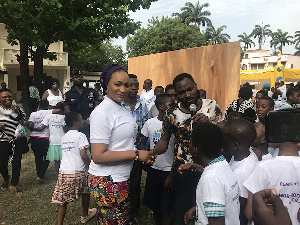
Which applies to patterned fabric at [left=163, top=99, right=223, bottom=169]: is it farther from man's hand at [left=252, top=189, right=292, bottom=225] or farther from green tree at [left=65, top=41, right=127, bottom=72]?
green tree at [left=65, top=41, right=127, bottom=72]

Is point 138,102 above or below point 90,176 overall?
above

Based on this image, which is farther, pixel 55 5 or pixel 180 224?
pixel 55 5

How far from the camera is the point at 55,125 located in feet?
19.9

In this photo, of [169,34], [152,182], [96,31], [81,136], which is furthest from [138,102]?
[169,34]

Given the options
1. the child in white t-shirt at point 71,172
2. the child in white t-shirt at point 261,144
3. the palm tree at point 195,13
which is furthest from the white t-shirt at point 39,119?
the palm tree at point 195,13

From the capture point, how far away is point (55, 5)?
398 inches

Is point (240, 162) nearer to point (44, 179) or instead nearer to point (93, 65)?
point (44, 179)

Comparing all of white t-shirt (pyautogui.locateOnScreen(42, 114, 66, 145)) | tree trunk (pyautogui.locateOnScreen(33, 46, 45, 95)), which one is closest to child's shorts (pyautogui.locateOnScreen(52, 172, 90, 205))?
white t-shirt (pyautogui.locateOnScreen(42, 114, 66, 145))

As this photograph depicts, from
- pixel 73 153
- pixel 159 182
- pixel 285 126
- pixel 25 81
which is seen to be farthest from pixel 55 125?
pixel 25 81

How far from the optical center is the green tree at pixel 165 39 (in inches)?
1412

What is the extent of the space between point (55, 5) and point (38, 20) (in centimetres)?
72

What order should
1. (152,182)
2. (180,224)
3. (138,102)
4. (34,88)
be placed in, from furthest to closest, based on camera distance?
(34,88)
(138,102)
(152,182)
(180,224)

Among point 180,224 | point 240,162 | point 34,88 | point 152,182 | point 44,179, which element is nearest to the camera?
point 240,162

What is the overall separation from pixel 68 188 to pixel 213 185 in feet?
8.48
